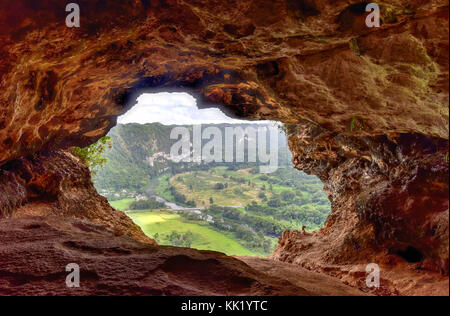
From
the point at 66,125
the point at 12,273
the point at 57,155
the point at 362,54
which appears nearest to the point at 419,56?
the point at 362,54

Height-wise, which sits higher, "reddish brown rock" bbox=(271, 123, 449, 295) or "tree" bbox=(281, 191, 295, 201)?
"reddish brown rock" bbox=(271, 123, 449, 295)

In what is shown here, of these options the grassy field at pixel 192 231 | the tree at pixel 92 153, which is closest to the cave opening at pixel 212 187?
the grassy field at pixel 192 231

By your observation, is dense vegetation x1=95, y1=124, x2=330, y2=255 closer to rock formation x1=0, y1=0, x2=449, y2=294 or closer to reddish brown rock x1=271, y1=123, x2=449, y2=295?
rock formation x1=0, y1=0, x2=449, y2=294

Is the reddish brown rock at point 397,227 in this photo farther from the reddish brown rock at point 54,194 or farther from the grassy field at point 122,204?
the grassy field at point 122,204

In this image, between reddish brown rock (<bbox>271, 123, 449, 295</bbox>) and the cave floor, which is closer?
the cave floor

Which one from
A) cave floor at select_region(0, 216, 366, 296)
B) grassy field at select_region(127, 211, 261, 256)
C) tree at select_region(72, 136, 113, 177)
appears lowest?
grassy field at select_region(127, 211, 261, 256)

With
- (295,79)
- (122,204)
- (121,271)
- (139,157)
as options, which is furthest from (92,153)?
(139,157)

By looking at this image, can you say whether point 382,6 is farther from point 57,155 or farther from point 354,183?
point 57,155

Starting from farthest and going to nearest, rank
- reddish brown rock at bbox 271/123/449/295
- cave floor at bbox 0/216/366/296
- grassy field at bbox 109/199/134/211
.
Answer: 1. grassy field at bbox 109/199/134/211
2. reddish brown rock at bbox 271/123/449/295
3. cave floor at bbox 0/216/366/296

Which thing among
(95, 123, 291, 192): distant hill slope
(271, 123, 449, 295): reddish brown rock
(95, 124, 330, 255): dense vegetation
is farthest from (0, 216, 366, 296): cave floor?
(95, 123, 291, 192): distant hill slope
